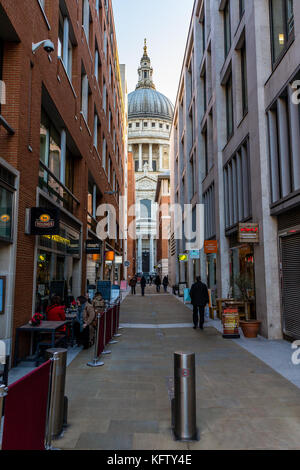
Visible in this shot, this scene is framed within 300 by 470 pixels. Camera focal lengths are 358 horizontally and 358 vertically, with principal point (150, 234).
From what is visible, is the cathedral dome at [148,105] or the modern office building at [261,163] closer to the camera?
the modern office building at [261,163]

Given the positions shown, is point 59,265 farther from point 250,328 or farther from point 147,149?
point 147,149

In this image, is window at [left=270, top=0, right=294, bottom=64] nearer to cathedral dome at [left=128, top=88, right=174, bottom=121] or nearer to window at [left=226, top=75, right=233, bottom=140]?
window at [left=226, top=75, right=233, bottom=140]

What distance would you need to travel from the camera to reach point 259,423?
4758 mm

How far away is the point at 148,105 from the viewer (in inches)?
5517

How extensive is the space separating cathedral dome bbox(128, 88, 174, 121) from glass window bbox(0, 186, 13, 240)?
444 feet

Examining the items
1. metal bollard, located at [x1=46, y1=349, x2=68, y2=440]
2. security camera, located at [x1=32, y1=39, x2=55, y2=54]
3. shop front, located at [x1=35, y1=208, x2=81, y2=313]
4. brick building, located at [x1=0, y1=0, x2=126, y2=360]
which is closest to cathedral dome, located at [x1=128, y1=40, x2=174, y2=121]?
brick building, located at [x1=0, y1=0, x2=126, y2=360]

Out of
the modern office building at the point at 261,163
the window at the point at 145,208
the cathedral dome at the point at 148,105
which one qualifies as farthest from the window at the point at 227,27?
the cathedral dome at the point at 148,105

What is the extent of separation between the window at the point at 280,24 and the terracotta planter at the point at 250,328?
8.02 meters

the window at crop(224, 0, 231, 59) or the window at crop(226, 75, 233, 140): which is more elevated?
the window at crop(224, 0, 231, 59)

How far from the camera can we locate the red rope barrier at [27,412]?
299 centimetres

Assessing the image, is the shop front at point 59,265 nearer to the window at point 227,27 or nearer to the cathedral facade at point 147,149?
the window at point 227,27

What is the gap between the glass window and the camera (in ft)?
24.5

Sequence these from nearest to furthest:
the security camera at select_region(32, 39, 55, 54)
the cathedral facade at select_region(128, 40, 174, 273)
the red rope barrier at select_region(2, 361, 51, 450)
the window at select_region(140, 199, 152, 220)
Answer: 1. the red rope barrier at select_region(2, 361, 51, 450)
2. the security camera at select_region(32, 39, 55, 54)
3. the cathedral facade at select_region(128, 40, 174, 273)
4. the window at select_region(140, 199, 152, 220)
